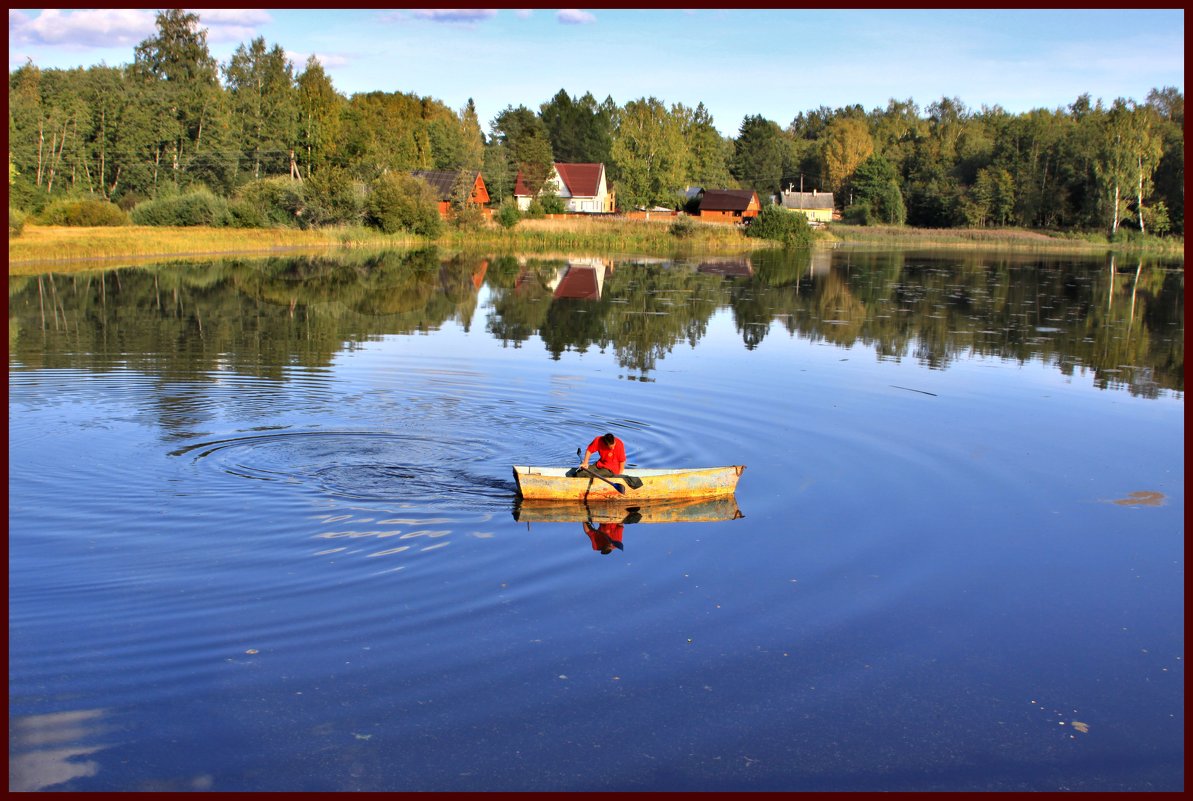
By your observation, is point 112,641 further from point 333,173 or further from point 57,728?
point 333,173

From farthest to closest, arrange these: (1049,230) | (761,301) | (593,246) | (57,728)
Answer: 1. (1049,230)
2. (593,246)
3. (761,301)
4. (57,728)

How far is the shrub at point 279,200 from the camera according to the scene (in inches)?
2724

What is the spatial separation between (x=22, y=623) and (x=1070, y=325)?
115ft

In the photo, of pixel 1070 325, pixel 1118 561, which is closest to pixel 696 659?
pixel 1118 561

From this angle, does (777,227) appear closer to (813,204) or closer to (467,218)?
(467,218)

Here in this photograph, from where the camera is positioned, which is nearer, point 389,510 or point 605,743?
point 605,743

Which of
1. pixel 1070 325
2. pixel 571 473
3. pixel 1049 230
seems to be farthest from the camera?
pixel 1049 230

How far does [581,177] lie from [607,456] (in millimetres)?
96872

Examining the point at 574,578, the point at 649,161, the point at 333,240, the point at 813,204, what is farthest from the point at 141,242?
the point at 813,204

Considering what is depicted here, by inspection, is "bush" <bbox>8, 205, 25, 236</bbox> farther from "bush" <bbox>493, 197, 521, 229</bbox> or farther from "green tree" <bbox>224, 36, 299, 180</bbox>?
"bush" <bbox>493, 197, 521, 229</bbox>

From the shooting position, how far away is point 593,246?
73750 millimetres

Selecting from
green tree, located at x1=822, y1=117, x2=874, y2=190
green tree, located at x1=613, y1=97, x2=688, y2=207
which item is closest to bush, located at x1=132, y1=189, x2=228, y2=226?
green tree, located at x1=613, y1=97, x2=688, y2=207

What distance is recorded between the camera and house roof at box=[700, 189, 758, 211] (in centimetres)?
11350

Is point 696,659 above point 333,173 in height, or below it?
below
